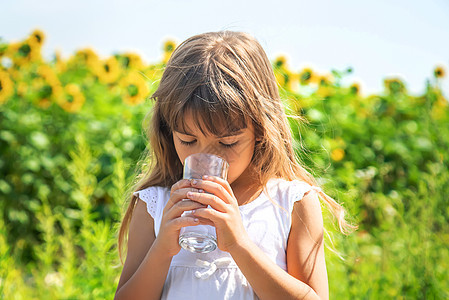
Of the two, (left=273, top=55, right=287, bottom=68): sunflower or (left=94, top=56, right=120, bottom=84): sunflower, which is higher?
(left=273, top=55, right=287, bottom=68): sunflower

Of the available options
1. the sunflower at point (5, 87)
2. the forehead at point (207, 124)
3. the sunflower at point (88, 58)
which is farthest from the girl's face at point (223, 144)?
the sunflower at point (88, 58)

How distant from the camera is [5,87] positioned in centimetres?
396

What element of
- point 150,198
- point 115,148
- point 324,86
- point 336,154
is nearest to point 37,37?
point 115,148

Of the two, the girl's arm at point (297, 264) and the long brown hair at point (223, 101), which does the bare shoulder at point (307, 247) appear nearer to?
the girl's arm at point (297, 264)

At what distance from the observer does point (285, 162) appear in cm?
176

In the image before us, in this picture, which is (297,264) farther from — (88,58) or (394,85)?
(88,58)

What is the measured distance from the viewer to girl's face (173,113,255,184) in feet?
4.91

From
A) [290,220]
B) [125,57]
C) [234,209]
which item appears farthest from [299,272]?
[125,57]

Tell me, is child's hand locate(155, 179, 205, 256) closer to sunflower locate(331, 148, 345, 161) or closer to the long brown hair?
the long brown hair

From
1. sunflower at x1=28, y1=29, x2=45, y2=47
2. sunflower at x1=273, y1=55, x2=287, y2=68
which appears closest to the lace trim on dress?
sunflower at x1=273, y1=55, x2=287, y2=68

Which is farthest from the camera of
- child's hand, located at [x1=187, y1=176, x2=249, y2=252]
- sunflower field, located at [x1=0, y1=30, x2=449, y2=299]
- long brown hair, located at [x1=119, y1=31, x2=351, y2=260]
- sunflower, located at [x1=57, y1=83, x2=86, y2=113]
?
sunflower, located at [x1=57, y1=83, x2=86, y2=113]

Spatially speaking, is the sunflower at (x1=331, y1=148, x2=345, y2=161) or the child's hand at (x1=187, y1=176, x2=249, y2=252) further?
the sunflower at (x1=331, y1=148, x2=345, y2=161)

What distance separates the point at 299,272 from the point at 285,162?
388 mm

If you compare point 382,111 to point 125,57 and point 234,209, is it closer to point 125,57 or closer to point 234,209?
point 125,57
